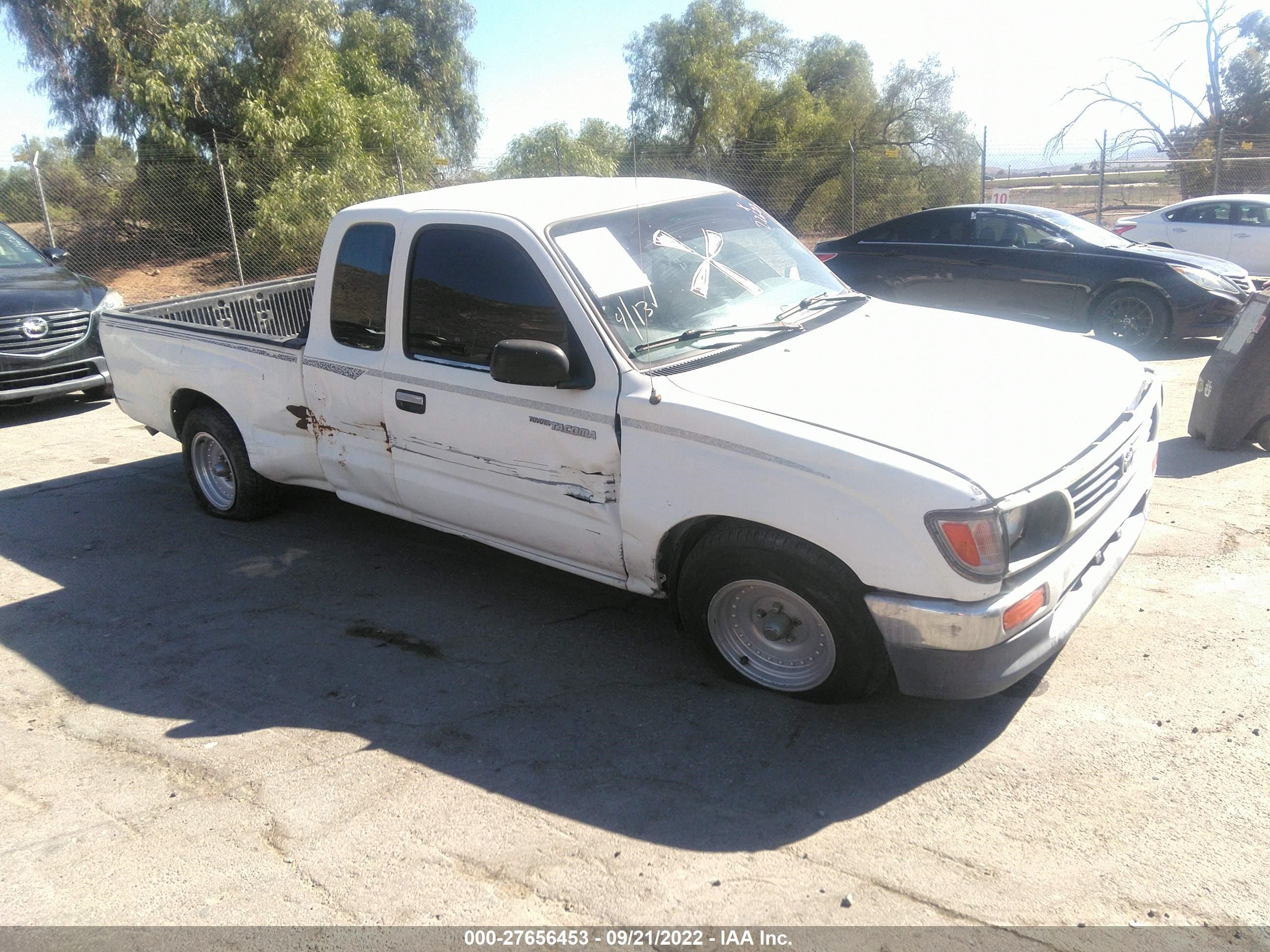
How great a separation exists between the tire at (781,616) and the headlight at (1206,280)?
7998 mm

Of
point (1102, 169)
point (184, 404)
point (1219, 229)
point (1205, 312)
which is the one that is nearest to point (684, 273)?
point (184, 404)

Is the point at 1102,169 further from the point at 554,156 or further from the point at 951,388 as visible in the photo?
the point at 951,388

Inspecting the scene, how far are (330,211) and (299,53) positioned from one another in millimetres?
3580

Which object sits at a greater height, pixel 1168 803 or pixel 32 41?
pixel 32 41

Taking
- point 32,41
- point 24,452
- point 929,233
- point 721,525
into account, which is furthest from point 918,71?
point 721,525

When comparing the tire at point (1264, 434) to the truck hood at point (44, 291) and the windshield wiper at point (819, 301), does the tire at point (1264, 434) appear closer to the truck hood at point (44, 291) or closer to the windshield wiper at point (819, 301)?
the windshield wiper at point (819, 301)

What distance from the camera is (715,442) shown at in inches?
148

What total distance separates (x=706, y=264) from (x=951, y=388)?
1288 millimetres

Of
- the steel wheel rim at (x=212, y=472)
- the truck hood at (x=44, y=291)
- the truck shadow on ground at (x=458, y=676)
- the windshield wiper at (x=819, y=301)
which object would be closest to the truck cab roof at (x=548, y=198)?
the windshield wiper at (x=819, y=301)

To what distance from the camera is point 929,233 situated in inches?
448

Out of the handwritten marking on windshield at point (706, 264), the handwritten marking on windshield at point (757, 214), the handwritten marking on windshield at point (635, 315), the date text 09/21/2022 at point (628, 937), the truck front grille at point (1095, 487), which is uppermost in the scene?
the handwritten marking on windshield at point (757, 214)

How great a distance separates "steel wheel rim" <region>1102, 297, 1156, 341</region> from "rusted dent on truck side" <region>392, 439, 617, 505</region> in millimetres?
7916

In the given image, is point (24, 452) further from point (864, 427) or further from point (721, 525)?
point (864, 427)

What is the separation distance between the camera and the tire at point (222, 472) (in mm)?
6164
